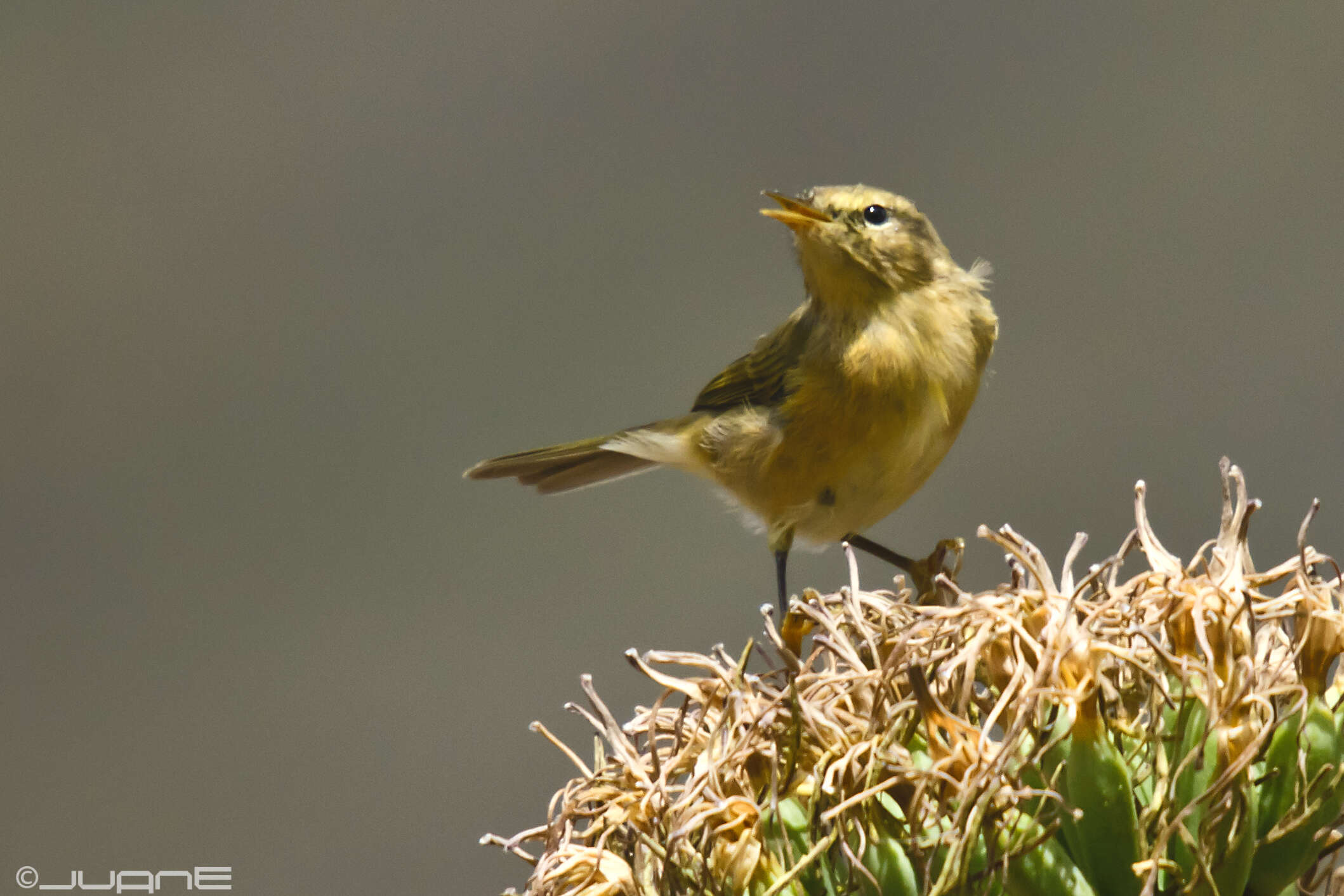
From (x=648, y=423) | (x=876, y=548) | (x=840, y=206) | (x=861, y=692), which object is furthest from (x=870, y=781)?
(x=648, y=423)

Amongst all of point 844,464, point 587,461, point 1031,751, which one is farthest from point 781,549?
point 1031,751

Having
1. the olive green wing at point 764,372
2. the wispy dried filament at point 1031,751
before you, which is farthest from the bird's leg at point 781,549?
the wispy dried filament at point 1031,751

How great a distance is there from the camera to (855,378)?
108cm

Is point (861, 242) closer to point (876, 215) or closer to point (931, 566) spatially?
point (876, 215)

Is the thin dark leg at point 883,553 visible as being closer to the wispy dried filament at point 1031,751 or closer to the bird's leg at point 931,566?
the bird's leg at point 931,566

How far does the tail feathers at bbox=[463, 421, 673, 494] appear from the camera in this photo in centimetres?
124

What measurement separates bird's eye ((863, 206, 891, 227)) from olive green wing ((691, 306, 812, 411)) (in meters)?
0.12

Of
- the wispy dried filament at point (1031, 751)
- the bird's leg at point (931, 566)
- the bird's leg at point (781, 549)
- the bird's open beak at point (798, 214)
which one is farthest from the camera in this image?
the bird's leg at point (781, 549)

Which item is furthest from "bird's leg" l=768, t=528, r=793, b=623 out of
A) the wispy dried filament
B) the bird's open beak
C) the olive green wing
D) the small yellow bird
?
the wispy dried filament

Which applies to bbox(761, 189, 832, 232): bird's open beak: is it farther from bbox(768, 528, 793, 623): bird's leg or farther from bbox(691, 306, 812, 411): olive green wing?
bbox(768, 528, 793, 623): bird's leg

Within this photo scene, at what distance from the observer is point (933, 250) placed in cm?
115

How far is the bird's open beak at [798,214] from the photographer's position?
1.03m

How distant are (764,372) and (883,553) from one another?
0.80ft

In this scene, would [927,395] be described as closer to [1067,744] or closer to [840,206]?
[840,206]
